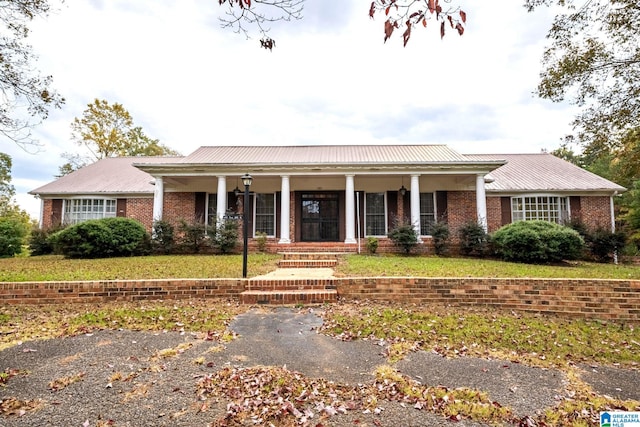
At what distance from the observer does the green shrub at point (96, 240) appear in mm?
10141

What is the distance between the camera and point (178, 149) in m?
33.6

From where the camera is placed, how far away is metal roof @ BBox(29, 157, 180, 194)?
14588mm

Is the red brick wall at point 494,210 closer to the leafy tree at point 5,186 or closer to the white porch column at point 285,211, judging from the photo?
the white porch column at point 285,211

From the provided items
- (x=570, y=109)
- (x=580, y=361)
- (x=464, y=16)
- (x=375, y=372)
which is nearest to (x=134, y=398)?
(x=375, y=372)

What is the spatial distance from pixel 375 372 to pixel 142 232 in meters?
10.9

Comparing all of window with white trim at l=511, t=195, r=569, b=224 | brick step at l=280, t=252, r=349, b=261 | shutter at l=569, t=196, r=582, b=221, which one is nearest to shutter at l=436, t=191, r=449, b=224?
window with white trim at l=511, t=195, r=569, b=224

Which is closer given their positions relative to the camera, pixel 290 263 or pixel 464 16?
pixel 464 16

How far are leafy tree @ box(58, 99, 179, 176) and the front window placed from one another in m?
12.1

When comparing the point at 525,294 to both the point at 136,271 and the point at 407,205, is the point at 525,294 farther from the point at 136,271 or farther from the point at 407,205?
the point at 407,205

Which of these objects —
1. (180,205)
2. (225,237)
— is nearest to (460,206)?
(225,237)

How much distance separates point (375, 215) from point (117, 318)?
35.6 ft

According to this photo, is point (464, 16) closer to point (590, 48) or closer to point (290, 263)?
point (290, 263)

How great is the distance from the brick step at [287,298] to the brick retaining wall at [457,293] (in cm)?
42

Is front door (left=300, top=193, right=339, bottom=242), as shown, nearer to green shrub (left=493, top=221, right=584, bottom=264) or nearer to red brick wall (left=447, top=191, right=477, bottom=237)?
red brick wall (left=447, top=191, right=477, bottom=237)
